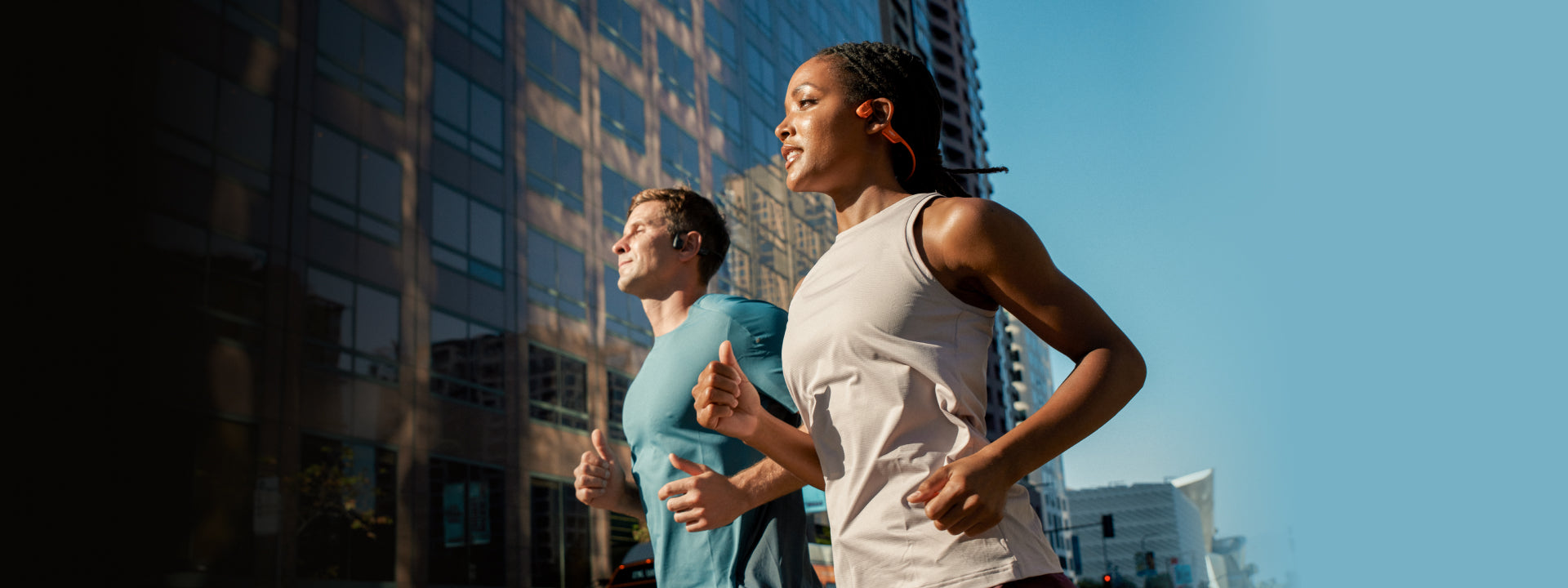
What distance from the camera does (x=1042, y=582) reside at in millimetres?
1686

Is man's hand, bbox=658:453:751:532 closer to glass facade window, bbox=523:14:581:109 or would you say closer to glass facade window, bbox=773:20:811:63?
glass facade window, bbox=523:14:581:109

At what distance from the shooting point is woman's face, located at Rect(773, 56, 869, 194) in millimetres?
2205

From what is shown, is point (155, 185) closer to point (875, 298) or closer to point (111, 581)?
point (111, 581)

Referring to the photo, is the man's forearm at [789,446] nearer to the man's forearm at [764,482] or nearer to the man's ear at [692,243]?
the man's forearm at [764,482]

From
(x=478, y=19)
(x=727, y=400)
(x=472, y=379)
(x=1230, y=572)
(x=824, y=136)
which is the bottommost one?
(x=1230, y=572)

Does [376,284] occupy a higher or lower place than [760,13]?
lower

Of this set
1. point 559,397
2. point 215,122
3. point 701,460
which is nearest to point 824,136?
point 701,460

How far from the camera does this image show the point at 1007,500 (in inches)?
67.6

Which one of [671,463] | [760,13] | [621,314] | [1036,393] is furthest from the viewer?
[1036,393]

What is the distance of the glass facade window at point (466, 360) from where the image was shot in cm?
1698

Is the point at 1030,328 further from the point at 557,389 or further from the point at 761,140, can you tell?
the point at 761,140

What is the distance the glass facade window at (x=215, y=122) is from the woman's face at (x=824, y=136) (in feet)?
39.3

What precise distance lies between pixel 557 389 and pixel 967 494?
18902mm

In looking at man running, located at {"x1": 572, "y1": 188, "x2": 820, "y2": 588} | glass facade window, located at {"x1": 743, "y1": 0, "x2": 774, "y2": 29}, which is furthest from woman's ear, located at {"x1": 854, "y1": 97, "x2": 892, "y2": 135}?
glass facade window, located at {"x1": 743, "y1": 0, "x2": 774, "y2": 29}
